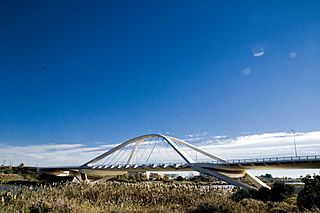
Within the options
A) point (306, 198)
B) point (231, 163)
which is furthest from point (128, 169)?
point (306, 198)

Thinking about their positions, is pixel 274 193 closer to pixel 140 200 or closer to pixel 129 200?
pixel 140 200

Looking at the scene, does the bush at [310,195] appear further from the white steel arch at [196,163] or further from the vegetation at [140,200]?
the white steel arch at [196,163]

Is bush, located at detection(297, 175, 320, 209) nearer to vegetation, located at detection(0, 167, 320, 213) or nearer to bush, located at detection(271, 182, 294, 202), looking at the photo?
vegetation, located at detection(0, 167, 320, 213)

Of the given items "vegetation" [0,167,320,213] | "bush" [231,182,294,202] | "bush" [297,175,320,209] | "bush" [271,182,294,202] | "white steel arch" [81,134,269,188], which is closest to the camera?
"vegetation" [0,167,320,213]

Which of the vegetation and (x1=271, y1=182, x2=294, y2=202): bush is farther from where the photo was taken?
(x1=271, y1=182, x2=294, y2=202): bush

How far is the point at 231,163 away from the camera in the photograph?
142ft

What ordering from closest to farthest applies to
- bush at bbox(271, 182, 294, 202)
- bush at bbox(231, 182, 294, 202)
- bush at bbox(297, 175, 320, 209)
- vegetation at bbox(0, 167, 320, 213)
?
1. vegetation at bbox(0, 167, 320, 213)
2. bush at bbox(297, 175, 320, 209)
3. bush at bbox(231, 182, 294, 202)
4. bush at bbox(271, 182, 294, 202)

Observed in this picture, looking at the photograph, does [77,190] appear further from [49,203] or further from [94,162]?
[94,162]

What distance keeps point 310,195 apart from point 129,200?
259 inches

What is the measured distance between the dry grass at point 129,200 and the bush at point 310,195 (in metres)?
0.38

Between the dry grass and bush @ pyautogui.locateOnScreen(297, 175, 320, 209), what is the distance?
0.38 metres

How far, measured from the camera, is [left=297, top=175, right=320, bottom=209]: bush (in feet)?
36.7

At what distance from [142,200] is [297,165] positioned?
3011 cm

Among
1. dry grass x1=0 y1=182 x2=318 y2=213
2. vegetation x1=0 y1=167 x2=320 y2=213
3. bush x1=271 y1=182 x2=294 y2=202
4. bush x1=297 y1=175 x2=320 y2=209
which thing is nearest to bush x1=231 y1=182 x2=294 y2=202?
bush x1=271 y1=182 x2=294 y2=202
